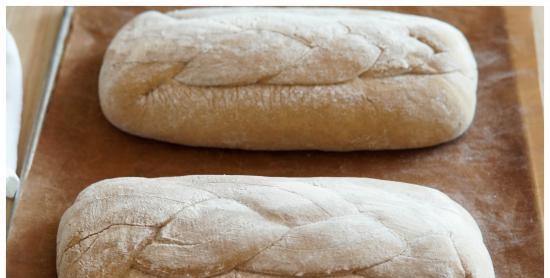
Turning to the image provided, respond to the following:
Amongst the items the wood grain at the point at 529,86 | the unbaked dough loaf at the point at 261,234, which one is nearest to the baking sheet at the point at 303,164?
the wood grain at the point at 529,86

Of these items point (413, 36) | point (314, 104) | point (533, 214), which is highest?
point (413, 36)

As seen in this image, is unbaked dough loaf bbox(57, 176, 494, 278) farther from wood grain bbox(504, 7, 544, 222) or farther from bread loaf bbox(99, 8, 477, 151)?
wood grain bbox(504, 7, 544, 222)

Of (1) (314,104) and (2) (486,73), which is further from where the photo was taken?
(2) (486,73)

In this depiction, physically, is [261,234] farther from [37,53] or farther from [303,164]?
[37,53]

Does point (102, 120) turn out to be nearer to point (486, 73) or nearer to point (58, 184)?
point (58, 184)

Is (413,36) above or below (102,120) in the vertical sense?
above

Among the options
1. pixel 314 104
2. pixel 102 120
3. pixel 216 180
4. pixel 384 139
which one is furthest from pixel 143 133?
pixel 384 139

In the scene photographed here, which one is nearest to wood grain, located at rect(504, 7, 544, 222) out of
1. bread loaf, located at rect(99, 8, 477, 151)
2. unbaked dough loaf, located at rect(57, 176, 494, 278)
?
bread loaf, located at rect(99, 8, 477, 151)
